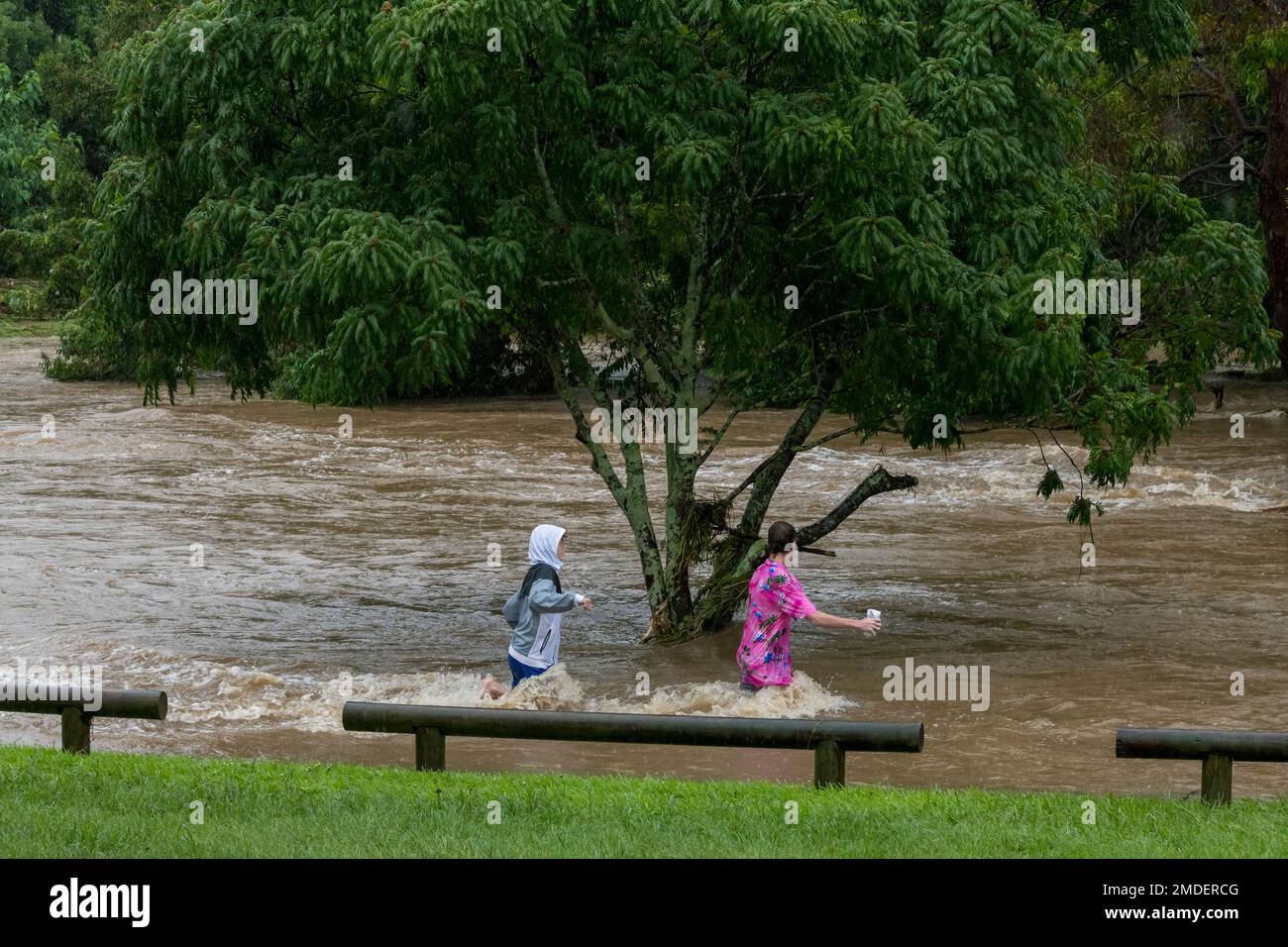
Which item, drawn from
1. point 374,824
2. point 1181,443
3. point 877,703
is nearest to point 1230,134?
point 1181,443

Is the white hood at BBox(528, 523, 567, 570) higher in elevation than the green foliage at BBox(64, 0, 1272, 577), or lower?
lower

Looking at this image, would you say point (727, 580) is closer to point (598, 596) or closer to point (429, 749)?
point (598, 596)

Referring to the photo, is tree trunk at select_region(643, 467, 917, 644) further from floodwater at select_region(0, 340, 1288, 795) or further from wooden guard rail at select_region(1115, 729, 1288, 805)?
wooden guard rail at select_region(1115, 729, 1288, 805)

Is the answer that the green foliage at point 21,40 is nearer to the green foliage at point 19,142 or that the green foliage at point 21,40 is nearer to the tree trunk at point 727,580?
the green foliage at point 19,142

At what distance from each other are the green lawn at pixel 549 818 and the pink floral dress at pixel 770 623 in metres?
2.04

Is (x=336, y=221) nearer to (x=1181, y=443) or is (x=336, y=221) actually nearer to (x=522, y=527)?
(x=522, y=527)

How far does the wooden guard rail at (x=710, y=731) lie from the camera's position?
8.80 meters

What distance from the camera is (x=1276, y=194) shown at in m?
33.9

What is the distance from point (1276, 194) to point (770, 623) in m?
25.8

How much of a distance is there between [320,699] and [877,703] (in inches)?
175

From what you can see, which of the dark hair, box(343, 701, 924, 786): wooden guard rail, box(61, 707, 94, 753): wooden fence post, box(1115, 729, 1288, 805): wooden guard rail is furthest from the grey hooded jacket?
box(1115, 729, 1288, 805): wooden guard rail

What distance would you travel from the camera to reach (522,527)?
24.5 metres

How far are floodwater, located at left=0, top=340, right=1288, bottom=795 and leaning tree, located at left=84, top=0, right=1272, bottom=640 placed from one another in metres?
1.73

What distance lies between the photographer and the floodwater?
12.7m
